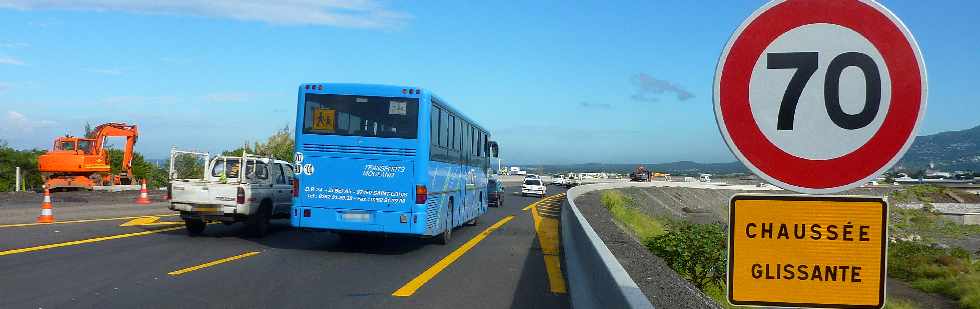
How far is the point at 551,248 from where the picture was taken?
656 inches

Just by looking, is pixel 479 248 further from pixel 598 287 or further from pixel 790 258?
pixel 790 258

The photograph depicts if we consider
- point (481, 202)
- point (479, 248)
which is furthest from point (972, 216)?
point (479, 248)

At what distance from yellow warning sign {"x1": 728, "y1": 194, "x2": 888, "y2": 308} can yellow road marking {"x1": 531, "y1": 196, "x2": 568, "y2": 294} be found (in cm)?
763

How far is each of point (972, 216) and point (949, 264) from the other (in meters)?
48.6

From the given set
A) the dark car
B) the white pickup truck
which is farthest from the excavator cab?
the white pickup truck

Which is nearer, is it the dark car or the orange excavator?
the orange excavator

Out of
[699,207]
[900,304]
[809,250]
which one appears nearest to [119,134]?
[900,304]

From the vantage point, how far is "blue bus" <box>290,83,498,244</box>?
14648 millimetres

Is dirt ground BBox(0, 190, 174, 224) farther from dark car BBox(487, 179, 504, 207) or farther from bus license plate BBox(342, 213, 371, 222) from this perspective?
dark car BBox(487, 179, 504, 207)

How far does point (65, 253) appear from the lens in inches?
502

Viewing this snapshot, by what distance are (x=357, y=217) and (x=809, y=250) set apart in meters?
12.4

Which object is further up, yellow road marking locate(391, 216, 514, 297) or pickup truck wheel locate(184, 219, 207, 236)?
pickup truck wheel locate(184, 219, 207, 236)

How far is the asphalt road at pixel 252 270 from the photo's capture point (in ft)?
29.7

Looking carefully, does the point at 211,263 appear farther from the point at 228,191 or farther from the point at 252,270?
the point at 228,191
